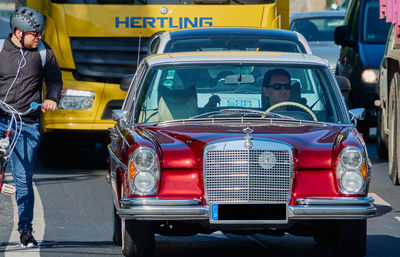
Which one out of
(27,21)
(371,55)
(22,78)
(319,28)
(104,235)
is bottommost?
(104,235)

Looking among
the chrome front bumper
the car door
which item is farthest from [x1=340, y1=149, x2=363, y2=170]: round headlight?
the car door

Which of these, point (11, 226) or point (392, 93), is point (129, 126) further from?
point (392, 93)

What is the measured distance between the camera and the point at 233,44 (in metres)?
12.8

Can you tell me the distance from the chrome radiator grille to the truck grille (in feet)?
23.5

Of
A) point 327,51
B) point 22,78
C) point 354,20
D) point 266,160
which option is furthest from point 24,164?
point 327,51

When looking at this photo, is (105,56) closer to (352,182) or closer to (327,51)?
(352,182)

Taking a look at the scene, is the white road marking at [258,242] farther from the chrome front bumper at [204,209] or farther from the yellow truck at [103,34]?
the yellow truck at [103,34]

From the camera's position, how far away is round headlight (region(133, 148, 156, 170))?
7.59 metres

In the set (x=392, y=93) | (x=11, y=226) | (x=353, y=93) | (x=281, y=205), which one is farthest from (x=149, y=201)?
(x=353, y=93)

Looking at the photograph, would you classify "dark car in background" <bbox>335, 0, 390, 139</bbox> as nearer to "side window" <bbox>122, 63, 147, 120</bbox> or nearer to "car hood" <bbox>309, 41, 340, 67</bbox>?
"car hood" <bbox>309, 41, 340, 67</bbox>

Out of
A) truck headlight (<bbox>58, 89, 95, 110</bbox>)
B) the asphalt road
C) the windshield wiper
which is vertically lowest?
the asphalt road

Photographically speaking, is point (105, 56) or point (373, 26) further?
point (373, 26)

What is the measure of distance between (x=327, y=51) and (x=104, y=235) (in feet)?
48.3

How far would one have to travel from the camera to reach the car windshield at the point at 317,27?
82.1 feet
